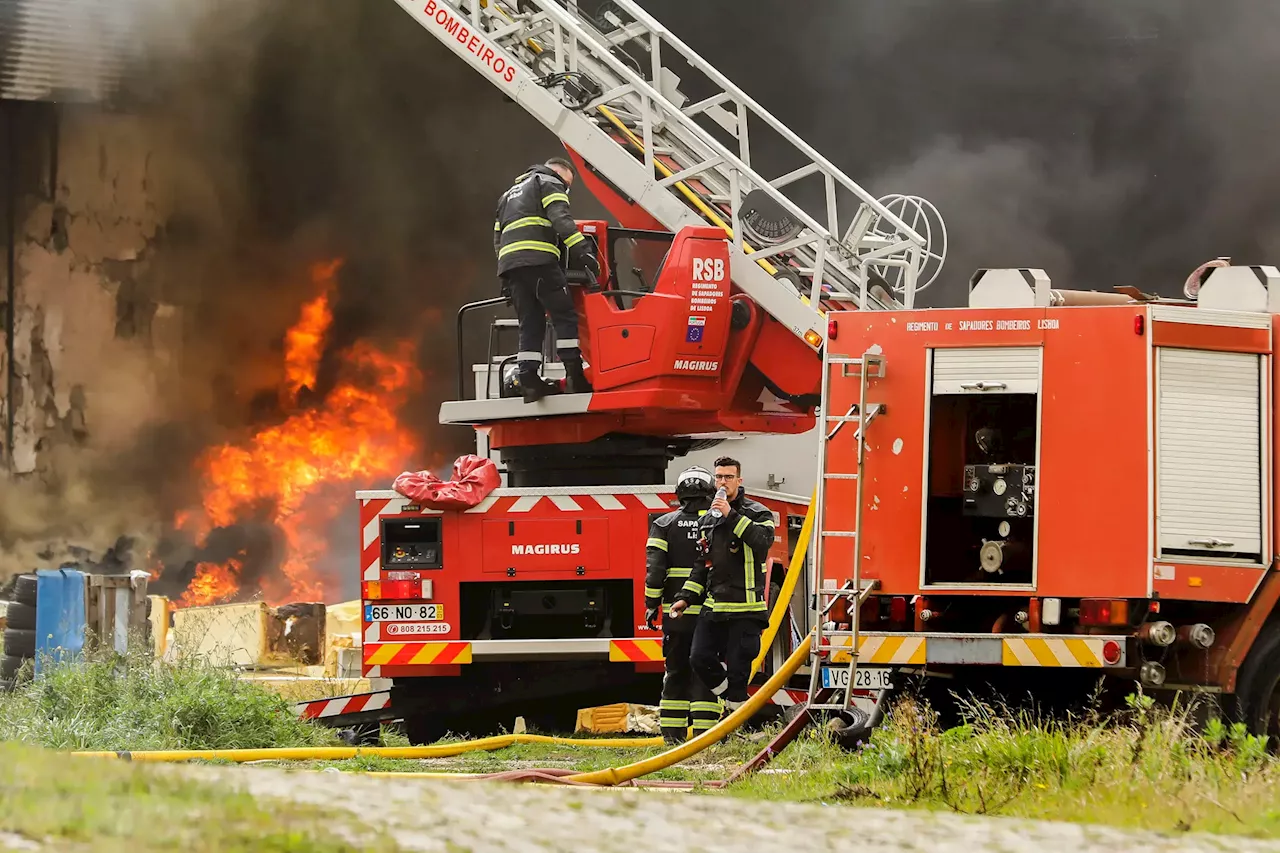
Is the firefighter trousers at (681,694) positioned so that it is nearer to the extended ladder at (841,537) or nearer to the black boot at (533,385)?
the extended ladder at (841,537)

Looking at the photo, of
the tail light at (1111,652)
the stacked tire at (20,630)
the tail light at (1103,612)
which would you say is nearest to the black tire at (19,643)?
the stacked tire at (20,630)

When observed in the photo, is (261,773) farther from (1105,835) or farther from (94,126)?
(94,126)

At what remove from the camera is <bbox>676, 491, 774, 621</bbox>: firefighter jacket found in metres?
9.48

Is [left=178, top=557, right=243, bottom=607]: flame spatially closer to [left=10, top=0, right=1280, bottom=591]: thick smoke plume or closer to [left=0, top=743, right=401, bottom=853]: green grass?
[left=10, top=0, right=1280, bottom=591]: thick smoke plume

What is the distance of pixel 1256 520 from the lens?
752 centimetres

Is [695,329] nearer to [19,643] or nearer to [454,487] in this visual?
[454,487]

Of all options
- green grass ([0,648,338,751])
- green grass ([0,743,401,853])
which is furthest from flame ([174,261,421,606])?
green grass ([0,743,401,853])

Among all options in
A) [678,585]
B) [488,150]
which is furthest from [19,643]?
[488,150]

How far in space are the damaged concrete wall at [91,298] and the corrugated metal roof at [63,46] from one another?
481 millimetres

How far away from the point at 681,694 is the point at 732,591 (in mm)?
675

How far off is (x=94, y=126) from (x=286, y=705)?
12.8m

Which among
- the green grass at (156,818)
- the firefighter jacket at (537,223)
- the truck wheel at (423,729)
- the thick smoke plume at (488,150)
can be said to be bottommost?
the truck wheel at (423,729)

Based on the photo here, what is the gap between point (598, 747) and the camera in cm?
995

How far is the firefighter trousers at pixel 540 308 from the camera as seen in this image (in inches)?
449
